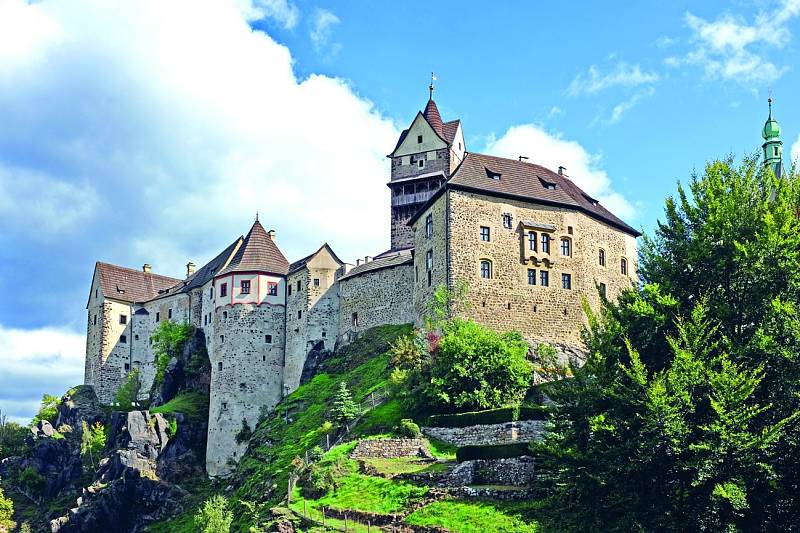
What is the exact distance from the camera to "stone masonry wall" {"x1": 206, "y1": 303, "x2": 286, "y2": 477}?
7175 cm

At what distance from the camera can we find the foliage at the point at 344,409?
5428 cm

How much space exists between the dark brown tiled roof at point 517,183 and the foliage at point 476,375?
13.7 m

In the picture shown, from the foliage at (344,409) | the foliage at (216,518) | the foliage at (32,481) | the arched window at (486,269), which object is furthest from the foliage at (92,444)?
the arched window at (486,269)

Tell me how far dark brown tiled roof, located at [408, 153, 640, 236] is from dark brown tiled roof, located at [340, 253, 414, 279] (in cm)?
401

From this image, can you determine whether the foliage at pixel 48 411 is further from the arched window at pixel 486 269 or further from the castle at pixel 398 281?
the arched window at pixel 486 269

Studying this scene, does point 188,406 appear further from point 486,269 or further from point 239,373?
point 486,269

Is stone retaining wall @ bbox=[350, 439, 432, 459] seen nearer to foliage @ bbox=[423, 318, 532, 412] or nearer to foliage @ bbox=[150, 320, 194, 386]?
foliage @ bbox=[423, 318, 532, 412]

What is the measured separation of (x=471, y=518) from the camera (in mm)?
37750

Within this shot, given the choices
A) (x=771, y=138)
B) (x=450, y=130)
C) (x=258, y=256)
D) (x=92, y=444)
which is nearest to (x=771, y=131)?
(x=771, y=138)

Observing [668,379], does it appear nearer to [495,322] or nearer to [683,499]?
[683,499]

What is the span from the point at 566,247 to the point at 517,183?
5373 millimetres

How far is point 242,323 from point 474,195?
2447 cm

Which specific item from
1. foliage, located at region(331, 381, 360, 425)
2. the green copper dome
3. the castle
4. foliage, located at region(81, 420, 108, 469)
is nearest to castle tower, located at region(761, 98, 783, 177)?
Result: the green copper dome

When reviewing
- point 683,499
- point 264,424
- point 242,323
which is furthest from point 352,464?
point 242,323
